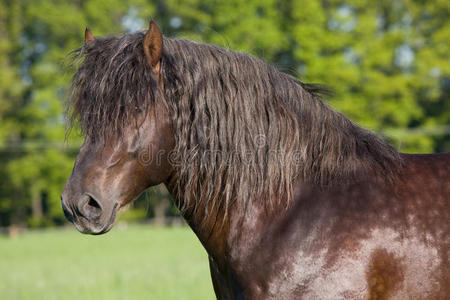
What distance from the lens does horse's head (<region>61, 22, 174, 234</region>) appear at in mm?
2801

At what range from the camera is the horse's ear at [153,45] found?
9.53 feet

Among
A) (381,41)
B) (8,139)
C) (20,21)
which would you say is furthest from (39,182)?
(381,41)

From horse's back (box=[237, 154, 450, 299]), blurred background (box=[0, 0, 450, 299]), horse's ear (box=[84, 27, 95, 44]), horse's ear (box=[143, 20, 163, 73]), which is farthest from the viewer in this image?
blurred background (box=[0, 0, 450, 299])

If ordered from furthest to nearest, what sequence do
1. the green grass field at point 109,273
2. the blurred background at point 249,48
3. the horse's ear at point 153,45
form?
the blurred background at point 249,48 → the green grass field at point 109,273 → the horse's ear at point 153,45

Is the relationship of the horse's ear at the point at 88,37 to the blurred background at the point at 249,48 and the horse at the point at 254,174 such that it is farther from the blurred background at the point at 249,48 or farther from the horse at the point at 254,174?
the blurred background at the point at 249,48

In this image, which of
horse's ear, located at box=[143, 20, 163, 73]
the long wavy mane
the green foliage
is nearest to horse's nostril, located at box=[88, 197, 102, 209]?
the long wavy mane

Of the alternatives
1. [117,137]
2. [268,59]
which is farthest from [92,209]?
[268,59]

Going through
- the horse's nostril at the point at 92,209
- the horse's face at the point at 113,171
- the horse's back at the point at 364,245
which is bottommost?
the horse's back at the point at 364,245

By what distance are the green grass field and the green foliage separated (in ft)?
47.4

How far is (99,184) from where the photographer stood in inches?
111

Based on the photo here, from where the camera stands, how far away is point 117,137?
9.40ft

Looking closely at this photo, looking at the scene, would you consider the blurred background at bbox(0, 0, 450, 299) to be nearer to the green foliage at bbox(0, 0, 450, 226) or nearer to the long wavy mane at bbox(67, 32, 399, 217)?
the green foliage at bbox(0, 0, 450, 226)

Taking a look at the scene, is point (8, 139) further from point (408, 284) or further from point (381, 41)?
point (408, 284)

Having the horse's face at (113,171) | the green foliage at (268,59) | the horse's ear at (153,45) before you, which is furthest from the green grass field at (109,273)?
the green foliage at (268,59)
